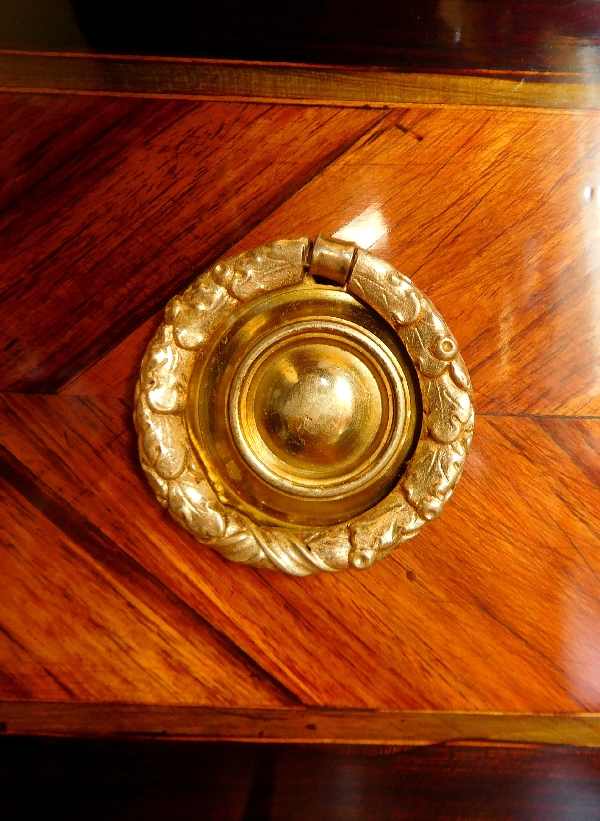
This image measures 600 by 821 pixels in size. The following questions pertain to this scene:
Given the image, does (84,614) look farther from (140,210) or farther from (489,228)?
(489,228)

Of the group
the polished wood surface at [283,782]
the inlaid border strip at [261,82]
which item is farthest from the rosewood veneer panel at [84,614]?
the inlaid border strip at [261,82]

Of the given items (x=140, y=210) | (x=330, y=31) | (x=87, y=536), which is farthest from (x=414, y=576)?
(x=330, y=31)

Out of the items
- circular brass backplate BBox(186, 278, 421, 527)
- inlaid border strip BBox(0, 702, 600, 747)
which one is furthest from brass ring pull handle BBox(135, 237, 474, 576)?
inlaid border strip BBox(0, 702, 600, 747)

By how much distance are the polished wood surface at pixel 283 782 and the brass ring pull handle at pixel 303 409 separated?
0.29 metres

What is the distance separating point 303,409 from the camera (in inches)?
28.7

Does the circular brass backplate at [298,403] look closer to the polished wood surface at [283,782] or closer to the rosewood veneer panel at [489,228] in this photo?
the rosewood veneer panel at [489,228]

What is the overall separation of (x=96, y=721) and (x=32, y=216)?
66cm

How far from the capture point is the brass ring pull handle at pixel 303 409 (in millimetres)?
708

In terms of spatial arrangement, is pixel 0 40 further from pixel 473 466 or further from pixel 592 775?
pixel 592 775

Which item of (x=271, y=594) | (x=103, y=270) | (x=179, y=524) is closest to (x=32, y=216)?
(x=103, y=270)

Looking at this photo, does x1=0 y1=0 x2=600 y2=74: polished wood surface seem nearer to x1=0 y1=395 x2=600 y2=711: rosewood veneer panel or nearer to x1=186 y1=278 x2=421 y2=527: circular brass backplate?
x1=186 y1=278 x2=421 y2=527: circular brass backplate

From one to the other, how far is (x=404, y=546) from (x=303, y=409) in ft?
0.74

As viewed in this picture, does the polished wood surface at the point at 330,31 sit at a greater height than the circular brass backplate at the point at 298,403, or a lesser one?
greater

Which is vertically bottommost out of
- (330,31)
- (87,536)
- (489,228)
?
(87,536)
